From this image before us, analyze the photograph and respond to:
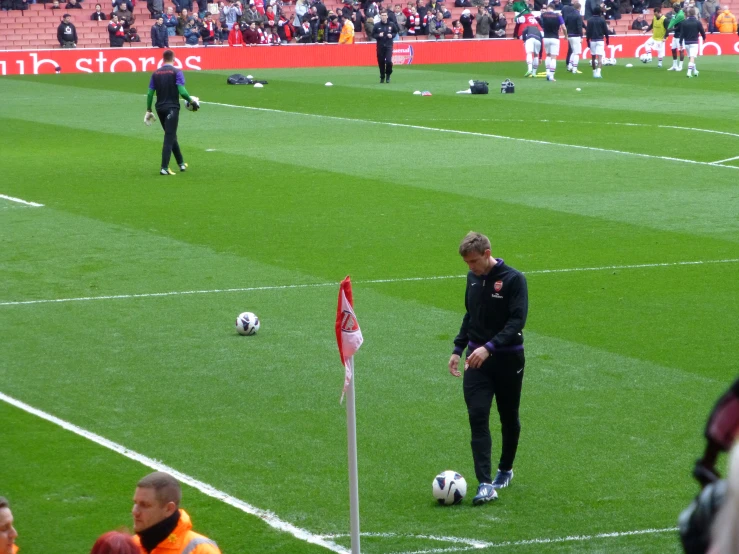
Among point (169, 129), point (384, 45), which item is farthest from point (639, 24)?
point (169, 129)

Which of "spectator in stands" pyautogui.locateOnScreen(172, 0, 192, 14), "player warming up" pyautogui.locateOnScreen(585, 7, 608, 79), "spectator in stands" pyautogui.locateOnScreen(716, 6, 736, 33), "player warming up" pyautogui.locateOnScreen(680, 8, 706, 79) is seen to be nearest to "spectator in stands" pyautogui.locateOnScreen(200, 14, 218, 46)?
"spectator in stands" pyautogui.locateOnScreen(172, 0, 192, 14)

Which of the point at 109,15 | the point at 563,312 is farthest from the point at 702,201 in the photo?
the point at 109,15

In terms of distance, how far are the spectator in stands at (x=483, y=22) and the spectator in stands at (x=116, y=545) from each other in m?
54.9

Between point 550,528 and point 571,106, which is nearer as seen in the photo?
point 550,528

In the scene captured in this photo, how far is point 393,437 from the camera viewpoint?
10.5 metres

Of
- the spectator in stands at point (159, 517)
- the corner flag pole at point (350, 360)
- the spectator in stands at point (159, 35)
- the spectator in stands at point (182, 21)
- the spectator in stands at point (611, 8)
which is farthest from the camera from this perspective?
the spectator in stands at point (611, 8)

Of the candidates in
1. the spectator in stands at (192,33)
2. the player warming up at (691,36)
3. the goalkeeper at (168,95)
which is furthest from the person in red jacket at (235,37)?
the goalkeeper at (168,95)

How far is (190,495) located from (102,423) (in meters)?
1.93

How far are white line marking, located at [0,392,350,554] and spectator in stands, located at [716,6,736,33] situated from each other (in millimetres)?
54860

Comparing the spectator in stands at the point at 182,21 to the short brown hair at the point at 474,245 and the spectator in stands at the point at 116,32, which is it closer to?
the spectator in stands at the point at 116,32

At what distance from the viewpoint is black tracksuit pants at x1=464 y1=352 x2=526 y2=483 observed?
913 cm

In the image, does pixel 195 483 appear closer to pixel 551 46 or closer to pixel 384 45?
pixel 384 45

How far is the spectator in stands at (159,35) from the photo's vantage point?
50031 mm

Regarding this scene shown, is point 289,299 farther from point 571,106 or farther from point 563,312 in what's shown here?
point 571,106
